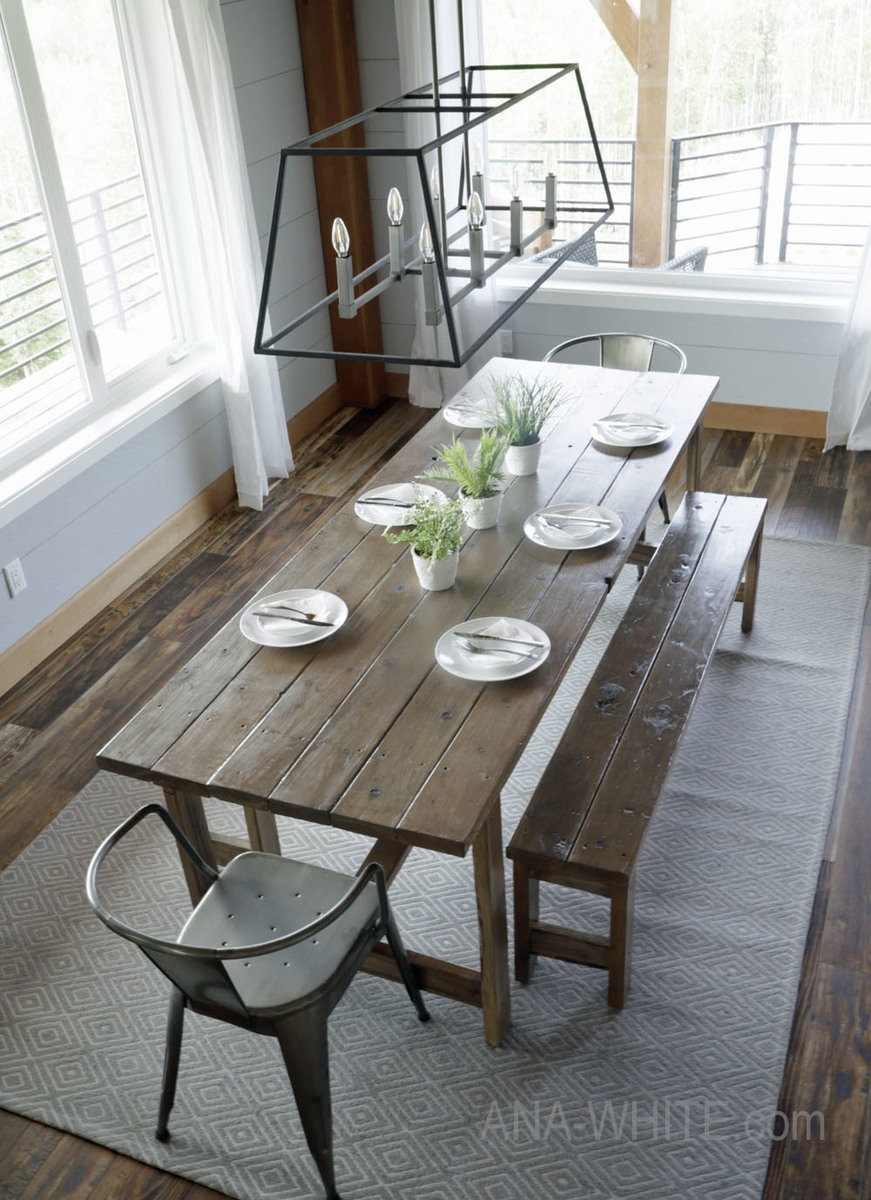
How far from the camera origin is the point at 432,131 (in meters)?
4.55

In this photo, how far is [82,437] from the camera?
3.70 meters

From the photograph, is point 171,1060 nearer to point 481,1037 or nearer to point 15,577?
point 481,1037

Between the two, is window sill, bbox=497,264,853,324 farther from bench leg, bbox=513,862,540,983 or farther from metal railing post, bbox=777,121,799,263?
bench leg, bbox=513,862,540,983

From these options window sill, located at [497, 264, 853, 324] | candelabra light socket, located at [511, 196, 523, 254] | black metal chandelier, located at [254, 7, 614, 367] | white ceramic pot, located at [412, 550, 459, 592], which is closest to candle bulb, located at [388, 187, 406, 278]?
black metal chandelier, located at [254, 7, 614, 367]

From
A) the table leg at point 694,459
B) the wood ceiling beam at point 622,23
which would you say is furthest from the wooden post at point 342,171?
the table leg at point 694,459

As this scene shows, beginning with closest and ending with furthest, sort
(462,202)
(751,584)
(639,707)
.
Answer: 1. (639,707)
2. (462,202)
3. (751,584)

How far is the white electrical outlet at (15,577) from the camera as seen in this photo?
3403mm

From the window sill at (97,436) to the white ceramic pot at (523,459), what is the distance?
146cm

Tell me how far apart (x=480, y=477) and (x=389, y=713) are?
719 mm

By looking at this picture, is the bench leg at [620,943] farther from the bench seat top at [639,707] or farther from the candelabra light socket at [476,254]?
the candelabra light socket at [476,254]

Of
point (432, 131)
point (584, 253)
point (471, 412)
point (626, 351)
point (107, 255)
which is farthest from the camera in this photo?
point (584, 253)

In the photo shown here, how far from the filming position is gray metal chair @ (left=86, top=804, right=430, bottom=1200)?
1.84m

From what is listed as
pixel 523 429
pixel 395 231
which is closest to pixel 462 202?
pixel 523 429

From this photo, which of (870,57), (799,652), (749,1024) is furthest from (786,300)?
(749,1024)
